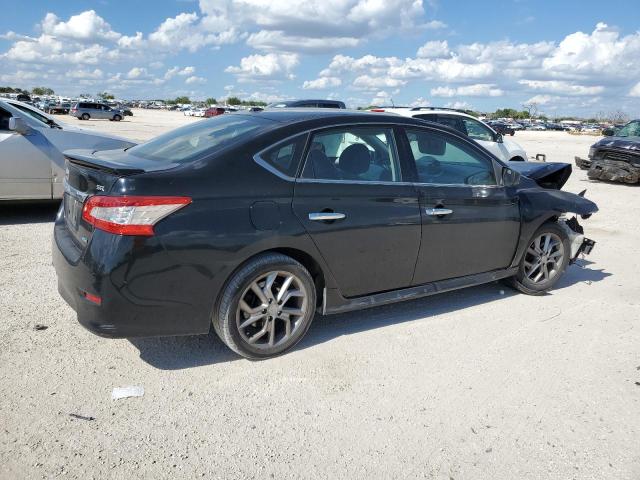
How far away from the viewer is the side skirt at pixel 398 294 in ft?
13.0

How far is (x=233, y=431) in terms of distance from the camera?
2.96 m

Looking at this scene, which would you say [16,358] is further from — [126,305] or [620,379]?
[620,379]

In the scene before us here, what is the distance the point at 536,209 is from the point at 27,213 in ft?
23.0

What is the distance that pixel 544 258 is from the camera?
531cm

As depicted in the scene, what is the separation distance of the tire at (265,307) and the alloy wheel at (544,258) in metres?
2.52

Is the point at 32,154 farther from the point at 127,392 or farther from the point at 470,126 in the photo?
the point at 470,126

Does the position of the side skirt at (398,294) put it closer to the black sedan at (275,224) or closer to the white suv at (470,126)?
the black sedan at (275,224)

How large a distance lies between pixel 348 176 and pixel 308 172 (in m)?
0.35

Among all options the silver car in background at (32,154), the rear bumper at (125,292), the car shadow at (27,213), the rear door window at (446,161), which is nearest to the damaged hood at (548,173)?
the rear door window at (446,161)

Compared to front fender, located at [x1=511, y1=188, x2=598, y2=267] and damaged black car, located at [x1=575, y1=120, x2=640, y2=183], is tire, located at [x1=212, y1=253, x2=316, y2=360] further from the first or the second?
damaged black car, located at [x1=575, y1=120, x2=640, y2=183]

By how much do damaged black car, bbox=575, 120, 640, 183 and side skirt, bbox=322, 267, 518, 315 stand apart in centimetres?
1108

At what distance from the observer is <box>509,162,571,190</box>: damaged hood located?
19.1ft

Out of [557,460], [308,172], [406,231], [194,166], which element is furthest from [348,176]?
[557,460]

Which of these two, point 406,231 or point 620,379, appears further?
point 406,231
